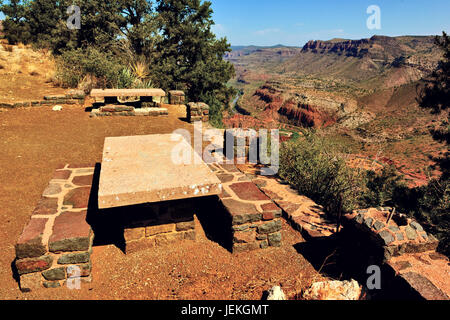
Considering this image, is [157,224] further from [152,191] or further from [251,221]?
[251,221]

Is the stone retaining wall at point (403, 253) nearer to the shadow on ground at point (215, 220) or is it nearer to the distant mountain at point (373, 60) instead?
the shadow on ground at point (215, 220)

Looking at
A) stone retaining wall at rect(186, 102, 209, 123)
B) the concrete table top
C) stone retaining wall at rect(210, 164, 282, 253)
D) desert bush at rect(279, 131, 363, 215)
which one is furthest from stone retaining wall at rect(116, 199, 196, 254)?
stone retaining wall at rect(186, 102, 209, 123)

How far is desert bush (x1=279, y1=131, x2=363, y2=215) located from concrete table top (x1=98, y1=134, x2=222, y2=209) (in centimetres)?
241

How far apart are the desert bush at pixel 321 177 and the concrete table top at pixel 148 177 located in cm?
241

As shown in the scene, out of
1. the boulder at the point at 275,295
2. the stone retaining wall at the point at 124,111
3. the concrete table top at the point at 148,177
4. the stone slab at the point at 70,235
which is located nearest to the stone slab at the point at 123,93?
the stone retaining wall at the point at 124,111

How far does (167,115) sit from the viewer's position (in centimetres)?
820

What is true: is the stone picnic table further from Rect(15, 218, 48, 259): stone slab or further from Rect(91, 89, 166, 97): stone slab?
Rect(91, 89, 166, 97): stone slab

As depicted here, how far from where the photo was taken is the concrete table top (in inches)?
90.4

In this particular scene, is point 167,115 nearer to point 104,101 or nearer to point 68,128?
point 104,101

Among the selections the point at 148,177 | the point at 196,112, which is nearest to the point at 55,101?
the point at 196,112

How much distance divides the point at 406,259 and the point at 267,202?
1.42 m

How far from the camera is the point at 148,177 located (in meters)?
2.58

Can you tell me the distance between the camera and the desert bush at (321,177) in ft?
15.6
